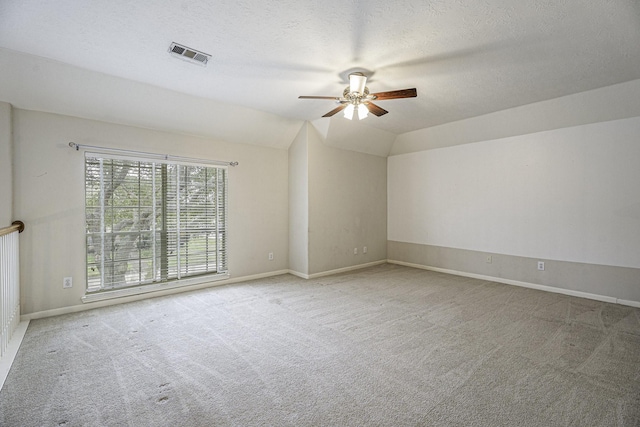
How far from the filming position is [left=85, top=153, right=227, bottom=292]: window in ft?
12.1

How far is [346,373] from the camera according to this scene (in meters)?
2.22

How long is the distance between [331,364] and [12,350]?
2.72m

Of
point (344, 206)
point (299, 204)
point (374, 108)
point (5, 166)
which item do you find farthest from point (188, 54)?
point (344, 206)

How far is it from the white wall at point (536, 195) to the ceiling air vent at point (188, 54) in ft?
14.4

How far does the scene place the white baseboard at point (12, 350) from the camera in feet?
7.22

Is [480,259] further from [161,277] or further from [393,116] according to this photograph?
[161,277]

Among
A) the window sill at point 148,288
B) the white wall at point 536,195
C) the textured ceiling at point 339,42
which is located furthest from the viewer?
the white wall at point 536,195

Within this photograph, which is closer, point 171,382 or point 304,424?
point 304,424

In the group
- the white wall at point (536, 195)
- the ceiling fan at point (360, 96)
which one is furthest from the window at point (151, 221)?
the white wall at point (536, 195)

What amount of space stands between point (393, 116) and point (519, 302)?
3.18 meters

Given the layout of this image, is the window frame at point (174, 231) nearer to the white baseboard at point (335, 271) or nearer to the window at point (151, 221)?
the window at point (151, 221)

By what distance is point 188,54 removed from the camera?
9.12ft

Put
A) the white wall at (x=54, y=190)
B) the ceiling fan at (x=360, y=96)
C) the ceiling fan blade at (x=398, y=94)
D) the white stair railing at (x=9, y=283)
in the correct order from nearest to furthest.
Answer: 1. the white stair railing at (x=9, y=283)
2. the ceiling fan blade at (x=398, y=94)
3. the ceiling fan at (x=360, y=96)
4. the white wall at (x=54, y=190)

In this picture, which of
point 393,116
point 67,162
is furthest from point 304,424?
point 393,116
